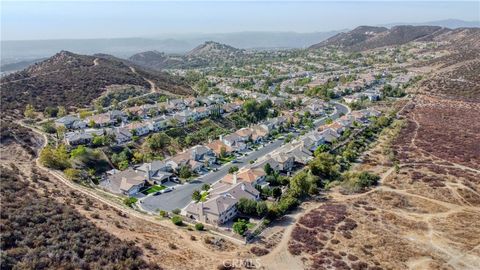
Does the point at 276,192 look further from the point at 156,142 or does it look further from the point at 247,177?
the point at 156,142

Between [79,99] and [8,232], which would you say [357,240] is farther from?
[79,99]

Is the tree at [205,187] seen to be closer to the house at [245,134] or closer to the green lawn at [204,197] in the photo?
the green lawn at [204,197]

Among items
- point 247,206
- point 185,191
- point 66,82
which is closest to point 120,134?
point 185,191

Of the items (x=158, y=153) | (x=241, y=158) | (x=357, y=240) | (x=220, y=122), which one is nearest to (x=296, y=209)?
(x=357, y=240)

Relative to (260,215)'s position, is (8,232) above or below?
above

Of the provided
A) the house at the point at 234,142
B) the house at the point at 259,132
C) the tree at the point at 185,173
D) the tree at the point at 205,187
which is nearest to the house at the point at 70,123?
the house at the point at 234,142

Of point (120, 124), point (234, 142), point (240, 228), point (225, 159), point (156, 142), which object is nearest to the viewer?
point (240, 228)
